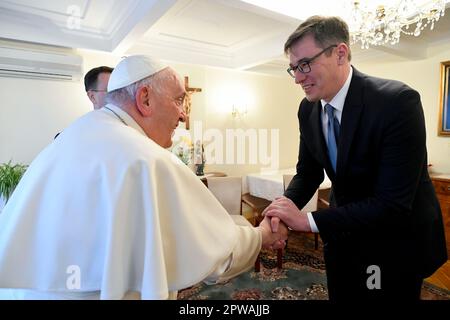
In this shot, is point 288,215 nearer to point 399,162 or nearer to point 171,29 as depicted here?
point 399,162

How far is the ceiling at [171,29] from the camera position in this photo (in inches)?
105

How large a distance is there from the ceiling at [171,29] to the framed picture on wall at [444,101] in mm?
387

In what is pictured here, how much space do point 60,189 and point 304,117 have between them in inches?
45.9

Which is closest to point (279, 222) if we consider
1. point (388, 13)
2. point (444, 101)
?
point (388, 13)

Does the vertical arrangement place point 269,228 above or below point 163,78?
below

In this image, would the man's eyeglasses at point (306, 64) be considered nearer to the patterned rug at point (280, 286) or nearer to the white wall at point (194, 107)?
the patterned rug at point (280, 286)

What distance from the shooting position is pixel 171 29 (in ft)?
11.2

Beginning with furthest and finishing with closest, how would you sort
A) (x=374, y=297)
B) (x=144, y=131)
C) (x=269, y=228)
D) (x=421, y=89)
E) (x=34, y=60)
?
(x=421, y=89) → (x=34, y=60) → (x=269, y=228) → (x=374, y=297) → (x=144, y=131)

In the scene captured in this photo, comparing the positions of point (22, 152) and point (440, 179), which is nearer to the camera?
point (22, 152)

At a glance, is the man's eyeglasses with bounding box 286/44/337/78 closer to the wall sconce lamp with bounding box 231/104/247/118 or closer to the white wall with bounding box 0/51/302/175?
the white wall with bounding box 0/51/302/175

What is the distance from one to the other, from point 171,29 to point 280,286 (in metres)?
3.18

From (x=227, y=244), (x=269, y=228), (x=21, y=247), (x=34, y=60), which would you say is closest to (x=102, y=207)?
(x=21, y=247)

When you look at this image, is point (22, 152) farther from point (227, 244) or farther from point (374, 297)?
point (374, 297)

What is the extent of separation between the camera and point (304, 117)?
4.86ft
